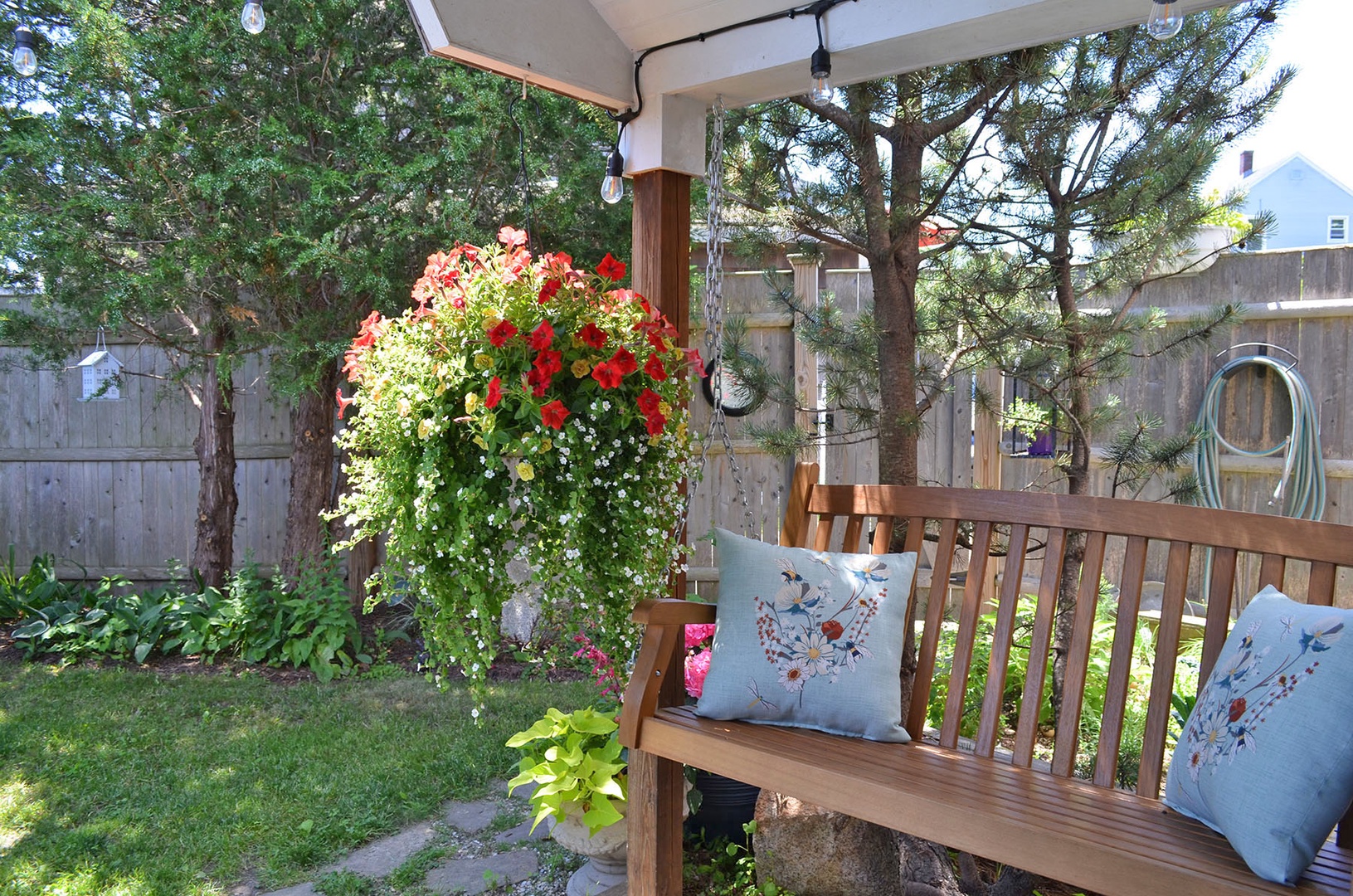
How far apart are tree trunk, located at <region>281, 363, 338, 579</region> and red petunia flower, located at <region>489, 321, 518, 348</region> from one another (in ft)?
9.34

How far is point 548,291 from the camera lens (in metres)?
1.81

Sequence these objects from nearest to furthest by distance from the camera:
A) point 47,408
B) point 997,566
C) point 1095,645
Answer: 1. point 1095,645
2. point 997,566
3. point 47,408

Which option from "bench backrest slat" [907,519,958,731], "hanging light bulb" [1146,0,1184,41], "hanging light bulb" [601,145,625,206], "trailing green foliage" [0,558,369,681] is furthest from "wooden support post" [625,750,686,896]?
"trailing green foliage" [0,558,369,681]

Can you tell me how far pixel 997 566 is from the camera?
14.2 feet

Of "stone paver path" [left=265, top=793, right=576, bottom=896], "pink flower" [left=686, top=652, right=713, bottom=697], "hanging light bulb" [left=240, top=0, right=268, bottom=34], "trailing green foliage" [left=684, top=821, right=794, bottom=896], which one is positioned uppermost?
"hanging light bulb" [left=240, top=0, right=268, bottom=34]

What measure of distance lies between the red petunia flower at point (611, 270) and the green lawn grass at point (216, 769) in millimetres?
1665

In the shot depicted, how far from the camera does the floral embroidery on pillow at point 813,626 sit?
6.32ft

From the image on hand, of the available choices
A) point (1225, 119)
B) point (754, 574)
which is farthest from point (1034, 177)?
point (754, 574)

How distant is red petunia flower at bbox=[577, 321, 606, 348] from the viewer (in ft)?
5.90

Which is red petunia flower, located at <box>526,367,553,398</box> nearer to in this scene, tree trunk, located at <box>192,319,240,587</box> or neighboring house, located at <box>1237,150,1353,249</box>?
tree trunk, located at <box>192,319,240,587</box>

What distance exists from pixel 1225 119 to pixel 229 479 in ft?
13.8

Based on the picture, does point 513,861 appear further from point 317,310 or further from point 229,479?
point 229,479

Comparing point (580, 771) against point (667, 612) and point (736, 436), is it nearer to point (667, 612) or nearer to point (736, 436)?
point (667, 612)

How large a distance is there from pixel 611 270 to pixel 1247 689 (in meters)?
1.35
